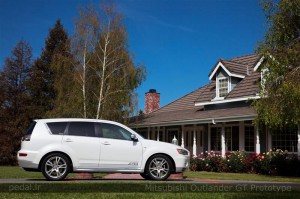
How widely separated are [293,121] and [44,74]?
28104 mm

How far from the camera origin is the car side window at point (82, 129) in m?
11.3

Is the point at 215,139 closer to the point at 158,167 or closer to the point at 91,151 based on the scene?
the point at 158,167

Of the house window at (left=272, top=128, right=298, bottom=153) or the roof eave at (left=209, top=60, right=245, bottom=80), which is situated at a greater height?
the roof eave at (left=209, top=60, right=245, bottom=80)

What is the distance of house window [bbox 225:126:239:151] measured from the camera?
24.3 metres

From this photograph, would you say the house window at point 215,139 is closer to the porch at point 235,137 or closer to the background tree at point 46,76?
the porch at point 235,137

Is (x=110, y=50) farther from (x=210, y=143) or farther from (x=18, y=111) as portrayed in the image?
(x=18, y=111)

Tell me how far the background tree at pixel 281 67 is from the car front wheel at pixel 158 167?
505 cm

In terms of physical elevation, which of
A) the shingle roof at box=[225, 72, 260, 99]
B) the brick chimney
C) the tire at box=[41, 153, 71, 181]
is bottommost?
the tire at box=[41, 153, 71, 181]

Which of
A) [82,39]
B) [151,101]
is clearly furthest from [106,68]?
[151,101]

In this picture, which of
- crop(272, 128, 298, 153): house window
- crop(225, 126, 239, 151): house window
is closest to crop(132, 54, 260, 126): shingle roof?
crop(225, 126, 239, 151): house window

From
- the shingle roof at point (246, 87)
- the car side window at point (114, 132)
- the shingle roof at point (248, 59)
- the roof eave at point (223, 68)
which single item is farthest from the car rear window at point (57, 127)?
the shingle roof at point (248, 59)

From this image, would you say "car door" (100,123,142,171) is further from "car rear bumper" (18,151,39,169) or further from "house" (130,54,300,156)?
"house" (130,54,300,156)

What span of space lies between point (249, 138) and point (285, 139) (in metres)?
2.50

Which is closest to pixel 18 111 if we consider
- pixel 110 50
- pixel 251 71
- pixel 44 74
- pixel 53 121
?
pixel 44 74
